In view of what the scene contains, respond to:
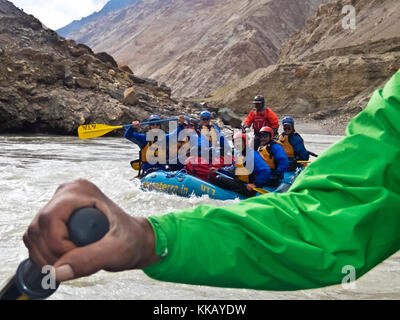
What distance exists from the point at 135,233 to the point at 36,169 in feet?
33.8

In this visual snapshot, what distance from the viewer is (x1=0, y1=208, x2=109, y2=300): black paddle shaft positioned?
72cm

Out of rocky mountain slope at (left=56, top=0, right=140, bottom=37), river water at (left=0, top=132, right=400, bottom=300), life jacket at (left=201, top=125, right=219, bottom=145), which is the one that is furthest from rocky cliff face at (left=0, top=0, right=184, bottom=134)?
rocky mountain slope at (left=56, top=0, right=140, bottom=37)

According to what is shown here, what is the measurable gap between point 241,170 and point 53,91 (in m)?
16.6

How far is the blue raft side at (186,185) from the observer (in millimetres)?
6949

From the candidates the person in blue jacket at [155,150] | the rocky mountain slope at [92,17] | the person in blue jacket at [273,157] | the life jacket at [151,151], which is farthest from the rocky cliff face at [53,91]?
the rocky mountain slope at [92,17]

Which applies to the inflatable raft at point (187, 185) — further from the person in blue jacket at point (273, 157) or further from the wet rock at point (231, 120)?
the wet rock at point (231, 120)

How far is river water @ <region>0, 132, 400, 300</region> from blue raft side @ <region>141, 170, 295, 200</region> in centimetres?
11

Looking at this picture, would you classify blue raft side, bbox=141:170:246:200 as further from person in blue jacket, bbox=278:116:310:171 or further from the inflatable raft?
person in blue jacket, bbox=278:116:310:171

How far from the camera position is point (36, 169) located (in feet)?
33.9

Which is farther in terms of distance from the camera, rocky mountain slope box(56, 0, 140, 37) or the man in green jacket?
rocky mountain slope box(56, 0, 140, 37)

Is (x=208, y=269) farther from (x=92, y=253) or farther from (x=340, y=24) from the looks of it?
(x=340, y=24)

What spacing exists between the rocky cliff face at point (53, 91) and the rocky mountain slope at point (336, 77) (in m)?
13.3

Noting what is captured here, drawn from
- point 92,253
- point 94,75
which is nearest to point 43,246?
point 92,253

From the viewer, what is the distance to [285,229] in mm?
877
